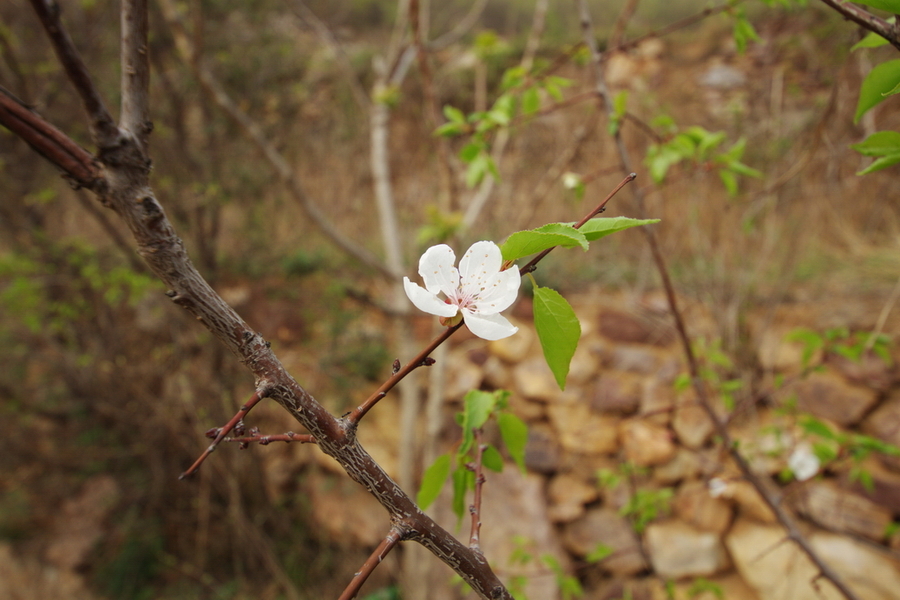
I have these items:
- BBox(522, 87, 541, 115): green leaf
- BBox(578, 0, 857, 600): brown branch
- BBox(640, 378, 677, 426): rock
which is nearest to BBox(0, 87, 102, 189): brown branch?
BBox(578, 0, 857, 600): brown branch

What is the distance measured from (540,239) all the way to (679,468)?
9.42ft

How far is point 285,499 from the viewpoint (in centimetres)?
354

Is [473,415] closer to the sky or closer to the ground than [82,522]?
closer to the ground

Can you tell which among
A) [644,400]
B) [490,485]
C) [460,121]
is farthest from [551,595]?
[460,121]

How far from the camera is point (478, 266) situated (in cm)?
55

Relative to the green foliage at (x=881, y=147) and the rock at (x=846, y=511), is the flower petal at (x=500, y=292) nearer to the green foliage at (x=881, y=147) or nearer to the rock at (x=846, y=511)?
the green foliage at (x=881, y=147)

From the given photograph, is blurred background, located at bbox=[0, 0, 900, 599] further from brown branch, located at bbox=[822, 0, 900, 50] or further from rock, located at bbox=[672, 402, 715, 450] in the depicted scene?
brown branch, located at bbox=[822, 0, 900, 50]

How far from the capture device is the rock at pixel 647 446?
274 centimetres

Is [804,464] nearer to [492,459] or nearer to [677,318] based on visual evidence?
[677,318]

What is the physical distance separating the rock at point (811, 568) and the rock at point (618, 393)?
2.88ft

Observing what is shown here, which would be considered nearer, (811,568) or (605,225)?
(605,225)

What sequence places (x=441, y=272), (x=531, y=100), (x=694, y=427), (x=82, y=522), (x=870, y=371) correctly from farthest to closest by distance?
(x=82, y=522) < (x=694, y=427) < (x=870, y=371) < (x=531, y=100) < (x=441, y=272)

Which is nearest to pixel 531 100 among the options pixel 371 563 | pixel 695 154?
pixel 695 154

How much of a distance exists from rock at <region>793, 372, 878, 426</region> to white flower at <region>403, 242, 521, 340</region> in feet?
8.77
